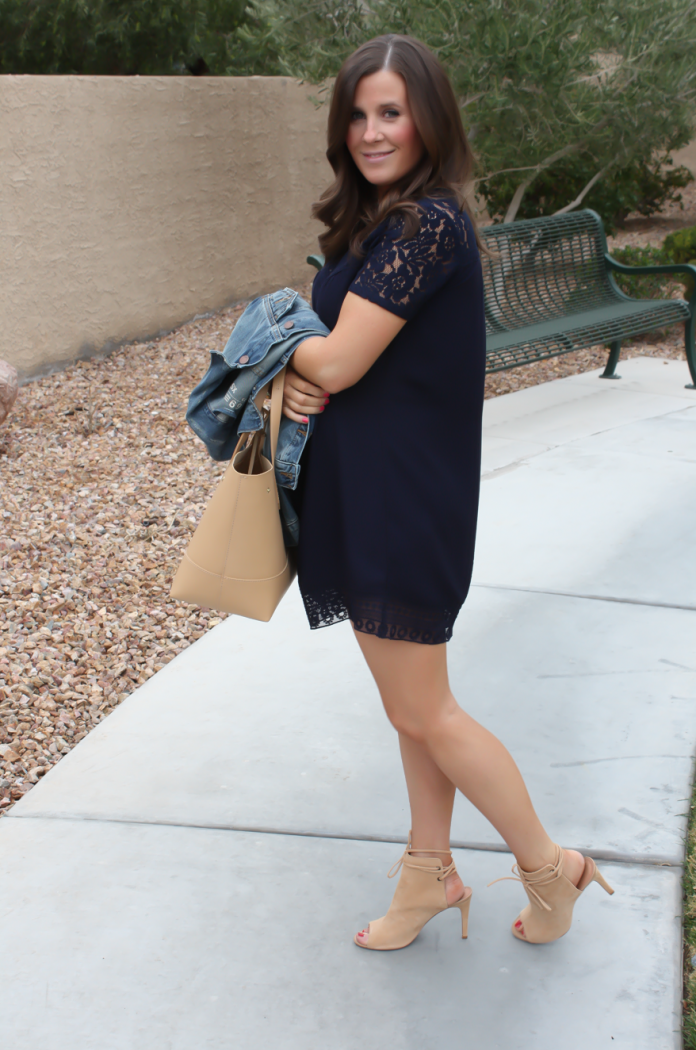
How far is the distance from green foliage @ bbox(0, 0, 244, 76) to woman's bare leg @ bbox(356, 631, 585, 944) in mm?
9776

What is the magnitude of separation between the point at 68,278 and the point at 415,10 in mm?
3085

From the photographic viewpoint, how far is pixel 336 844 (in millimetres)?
2322

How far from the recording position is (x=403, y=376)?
1657 mm

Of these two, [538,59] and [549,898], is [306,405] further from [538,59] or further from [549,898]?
[538,59]

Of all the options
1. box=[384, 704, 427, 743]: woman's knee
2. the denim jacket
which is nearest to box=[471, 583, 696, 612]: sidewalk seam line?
box=[384, 704, 427, 743]: woman's knee

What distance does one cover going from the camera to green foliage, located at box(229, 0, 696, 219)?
6.45 m

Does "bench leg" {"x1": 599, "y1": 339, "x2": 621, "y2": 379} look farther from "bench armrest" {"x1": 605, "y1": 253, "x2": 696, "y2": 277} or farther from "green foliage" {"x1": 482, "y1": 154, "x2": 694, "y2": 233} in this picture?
"green foliage" {"x1": 482, "y1": 154, "x2": 694, "y2": 233}

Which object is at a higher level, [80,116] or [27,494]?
[80,116]

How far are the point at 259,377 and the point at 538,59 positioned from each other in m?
5.80

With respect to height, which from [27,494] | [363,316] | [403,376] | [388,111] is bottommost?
[27,494]

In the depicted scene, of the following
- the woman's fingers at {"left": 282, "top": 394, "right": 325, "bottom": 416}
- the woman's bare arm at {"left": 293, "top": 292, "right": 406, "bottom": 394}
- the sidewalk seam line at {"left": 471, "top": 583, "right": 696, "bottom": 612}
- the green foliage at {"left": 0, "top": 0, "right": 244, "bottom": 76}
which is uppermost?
the green foliage at {"left": 0, "top": 0, "right": 244, "bottom": 76}

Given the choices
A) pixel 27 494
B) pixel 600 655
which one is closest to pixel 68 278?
pixel 27 494

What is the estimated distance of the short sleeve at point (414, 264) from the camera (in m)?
1.56

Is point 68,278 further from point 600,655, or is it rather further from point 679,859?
point 679,859
